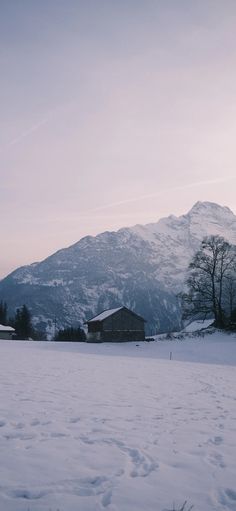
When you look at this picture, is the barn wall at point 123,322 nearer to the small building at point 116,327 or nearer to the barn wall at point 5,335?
the small building at point 116,327

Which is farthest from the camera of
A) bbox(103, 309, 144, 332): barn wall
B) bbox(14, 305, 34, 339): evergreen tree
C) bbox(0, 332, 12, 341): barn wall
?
bbox(14, 305, 34, 339): evergreen tree

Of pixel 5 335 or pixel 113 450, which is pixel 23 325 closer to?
pixel 5 335

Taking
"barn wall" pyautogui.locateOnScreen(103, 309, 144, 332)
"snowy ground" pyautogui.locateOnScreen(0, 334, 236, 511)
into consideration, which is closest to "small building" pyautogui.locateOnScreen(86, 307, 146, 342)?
"barn wall" pyautogui.locateOnScreen(103, 309, 144, 332)

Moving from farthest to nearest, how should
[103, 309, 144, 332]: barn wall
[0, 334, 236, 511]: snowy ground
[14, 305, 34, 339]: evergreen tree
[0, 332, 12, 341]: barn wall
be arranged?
[14, 305, 34, 339]: evergreen tree → [0, 332, 12, 341]: barn wall → [103, 309, 144, 332]: barn wall → [0, 334, 236, 511]: snowy ground

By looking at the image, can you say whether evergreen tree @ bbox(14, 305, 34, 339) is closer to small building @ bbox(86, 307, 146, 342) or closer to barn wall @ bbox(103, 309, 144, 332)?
small building @ bbox(86, 307, 146, 342)

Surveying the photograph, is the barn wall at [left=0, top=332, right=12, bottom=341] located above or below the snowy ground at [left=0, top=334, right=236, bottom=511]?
below

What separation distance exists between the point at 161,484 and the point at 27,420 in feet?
12.9

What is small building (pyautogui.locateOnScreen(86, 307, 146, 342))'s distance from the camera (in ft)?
225

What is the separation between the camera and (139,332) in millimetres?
72875

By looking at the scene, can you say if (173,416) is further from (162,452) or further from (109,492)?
(109,492)

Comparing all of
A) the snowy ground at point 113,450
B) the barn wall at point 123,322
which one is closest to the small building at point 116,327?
the barn wall at point 123,322

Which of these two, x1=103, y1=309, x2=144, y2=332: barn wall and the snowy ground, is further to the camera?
x1=103, y1=309, x2=144, y2=332: barn wall

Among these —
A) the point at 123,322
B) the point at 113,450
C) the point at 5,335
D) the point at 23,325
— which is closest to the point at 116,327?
the point at 123,322

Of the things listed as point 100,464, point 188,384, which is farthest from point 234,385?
point 100,464
